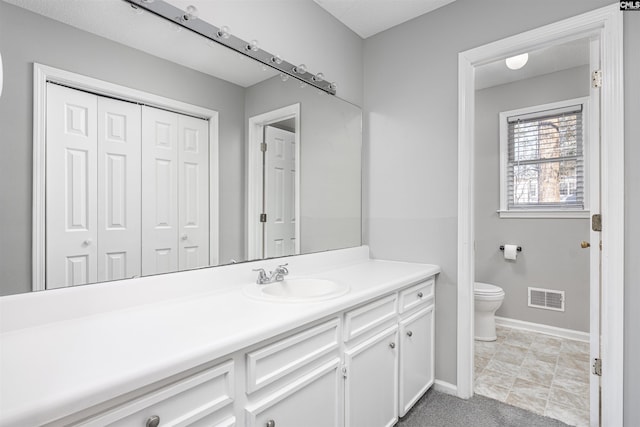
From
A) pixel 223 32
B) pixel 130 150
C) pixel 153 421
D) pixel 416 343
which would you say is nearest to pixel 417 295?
pixel 416 343

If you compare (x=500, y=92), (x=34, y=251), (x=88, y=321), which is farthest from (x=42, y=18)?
(x=500, y=92)

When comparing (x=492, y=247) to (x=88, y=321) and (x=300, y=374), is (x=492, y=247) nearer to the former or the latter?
(x=300, y=374)

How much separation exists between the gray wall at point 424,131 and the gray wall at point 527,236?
1.63m

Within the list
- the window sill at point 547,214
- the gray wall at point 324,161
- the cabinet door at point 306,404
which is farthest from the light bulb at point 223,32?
the window sill at point 547,214

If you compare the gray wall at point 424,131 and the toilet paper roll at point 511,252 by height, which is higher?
the gray wall at point 424,131

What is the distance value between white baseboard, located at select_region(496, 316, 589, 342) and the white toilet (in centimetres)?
46

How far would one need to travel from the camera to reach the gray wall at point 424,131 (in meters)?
2.04

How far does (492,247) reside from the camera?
344 cm

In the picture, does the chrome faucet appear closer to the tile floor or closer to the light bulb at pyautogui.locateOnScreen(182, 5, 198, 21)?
the light bulb at pyautogui.locateOnScreen(182, 5, 198, 21)

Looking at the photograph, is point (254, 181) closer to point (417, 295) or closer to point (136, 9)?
point (136, 9)

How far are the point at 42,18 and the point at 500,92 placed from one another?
3.71 meters

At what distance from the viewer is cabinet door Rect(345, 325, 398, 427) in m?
1.41

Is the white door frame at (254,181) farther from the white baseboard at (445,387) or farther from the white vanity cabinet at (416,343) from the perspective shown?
the white baseboard at (445,387)

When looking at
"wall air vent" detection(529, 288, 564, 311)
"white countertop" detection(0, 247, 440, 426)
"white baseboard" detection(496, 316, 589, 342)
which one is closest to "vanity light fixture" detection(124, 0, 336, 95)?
"white countertop" detection(0, 247, 440, 426)
